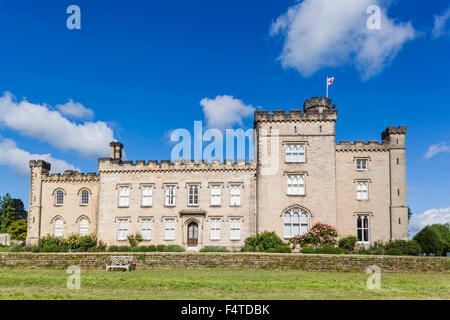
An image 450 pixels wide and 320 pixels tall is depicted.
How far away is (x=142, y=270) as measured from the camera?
21.9 meters

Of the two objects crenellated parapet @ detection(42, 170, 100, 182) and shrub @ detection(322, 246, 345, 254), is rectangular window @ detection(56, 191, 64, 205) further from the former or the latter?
shrub @ detection(322, 246, 345, 254)

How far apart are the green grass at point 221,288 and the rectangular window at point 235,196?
1693cm

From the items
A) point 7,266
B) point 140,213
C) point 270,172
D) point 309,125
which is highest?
point 309,125

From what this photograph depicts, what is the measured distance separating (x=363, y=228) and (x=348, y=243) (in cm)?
265

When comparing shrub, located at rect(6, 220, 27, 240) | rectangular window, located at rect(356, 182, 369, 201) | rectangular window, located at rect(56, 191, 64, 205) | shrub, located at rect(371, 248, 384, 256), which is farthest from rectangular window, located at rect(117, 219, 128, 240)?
shrub, located at rect(6, 220, 27, 240)

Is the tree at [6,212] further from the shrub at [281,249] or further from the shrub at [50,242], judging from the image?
the shrub at [281,249]

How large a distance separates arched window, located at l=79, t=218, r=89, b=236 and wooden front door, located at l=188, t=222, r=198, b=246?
10.9 metres

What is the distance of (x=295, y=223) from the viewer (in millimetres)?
34719

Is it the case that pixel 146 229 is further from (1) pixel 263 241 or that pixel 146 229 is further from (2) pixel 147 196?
(1) pixel 263 241
